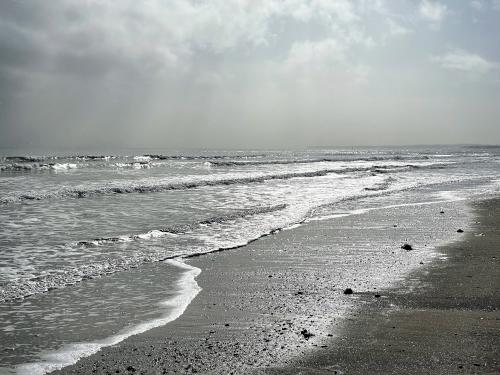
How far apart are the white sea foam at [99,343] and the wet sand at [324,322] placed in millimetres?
122

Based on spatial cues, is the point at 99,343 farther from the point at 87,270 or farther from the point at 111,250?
the point at 111,250

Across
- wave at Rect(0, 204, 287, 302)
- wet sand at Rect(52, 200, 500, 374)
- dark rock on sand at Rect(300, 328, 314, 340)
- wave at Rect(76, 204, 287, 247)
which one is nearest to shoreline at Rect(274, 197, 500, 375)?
wet sand at Rect(52, 200, 500, 374)

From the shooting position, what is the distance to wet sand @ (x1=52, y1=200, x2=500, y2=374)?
4.13m

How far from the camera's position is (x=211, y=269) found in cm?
810

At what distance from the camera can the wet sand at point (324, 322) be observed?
13.5ft

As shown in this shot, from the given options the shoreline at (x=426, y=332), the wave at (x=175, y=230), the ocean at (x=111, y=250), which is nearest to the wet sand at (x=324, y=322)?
the shoreline at (x=426, y=332)

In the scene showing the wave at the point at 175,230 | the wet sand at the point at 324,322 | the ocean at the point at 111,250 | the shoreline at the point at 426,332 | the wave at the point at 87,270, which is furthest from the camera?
the wave at the point at 175,230

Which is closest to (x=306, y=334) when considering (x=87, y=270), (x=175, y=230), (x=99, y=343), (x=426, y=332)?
(x=426, y=332)

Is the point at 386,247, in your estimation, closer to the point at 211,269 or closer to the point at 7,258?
the point at 211,269

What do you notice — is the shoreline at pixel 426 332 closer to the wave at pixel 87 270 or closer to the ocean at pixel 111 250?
the ocean at pixel 111 250

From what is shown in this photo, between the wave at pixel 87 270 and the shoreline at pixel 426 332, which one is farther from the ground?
the shoreline at pixel 426 332

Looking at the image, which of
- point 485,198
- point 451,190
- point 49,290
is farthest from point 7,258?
point 451,190

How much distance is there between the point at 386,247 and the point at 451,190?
15.7 metres

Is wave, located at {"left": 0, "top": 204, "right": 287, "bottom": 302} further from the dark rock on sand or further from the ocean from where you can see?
the dark rock on sand
